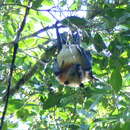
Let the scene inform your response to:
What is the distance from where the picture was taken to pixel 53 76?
2.59 meters

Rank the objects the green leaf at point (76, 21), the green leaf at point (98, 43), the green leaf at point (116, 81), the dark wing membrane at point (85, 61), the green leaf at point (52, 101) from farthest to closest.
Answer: the green leaf at point (52, 101) < the green leaf at point (98, 43) < the green leaf at point (76, 21) < the green leaf at point (116, 81) < the dark wing membrane at point (85, 61)

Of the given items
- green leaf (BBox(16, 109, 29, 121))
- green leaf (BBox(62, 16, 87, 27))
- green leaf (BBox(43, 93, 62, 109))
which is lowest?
green leaf (BBox(16, 109, 29, 121))

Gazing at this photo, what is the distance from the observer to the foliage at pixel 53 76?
2.20 m

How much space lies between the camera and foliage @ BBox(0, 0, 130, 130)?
2.20 meters

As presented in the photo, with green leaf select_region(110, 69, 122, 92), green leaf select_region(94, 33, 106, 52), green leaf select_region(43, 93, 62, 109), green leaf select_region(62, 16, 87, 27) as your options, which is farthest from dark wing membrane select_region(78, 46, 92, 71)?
green leaf select_region(43, 93, 62, 109)

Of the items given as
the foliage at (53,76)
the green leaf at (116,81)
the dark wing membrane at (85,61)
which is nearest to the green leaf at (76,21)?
the foliage at (53,76)

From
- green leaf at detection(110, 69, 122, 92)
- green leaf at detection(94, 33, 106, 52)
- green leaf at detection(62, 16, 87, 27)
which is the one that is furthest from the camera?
green leaf at detection(94, 33, 106, 52)

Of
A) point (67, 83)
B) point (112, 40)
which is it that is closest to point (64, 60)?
point (67, 83)

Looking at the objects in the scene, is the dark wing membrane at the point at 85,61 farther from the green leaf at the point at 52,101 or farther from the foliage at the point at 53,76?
the green leaf at the point at 52,101

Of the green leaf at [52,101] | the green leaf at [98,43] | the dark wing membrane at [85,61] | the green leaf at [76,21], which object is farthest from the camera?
the green leaf at [52,101]

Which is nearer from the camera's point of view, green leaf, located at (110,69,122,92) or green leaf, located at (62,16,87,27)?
green leaf, located at (110,69,122,92)

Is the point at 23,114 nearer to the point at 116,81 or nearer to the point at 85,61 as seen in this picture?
the point at 116,81

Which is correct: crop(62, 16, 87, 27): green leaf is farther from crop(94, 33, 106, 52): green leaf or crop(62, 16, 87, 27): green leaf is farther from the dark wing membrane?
the dark wing membrane

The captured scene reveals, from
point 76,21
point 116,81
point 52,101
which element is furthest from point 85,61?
point 52,101
